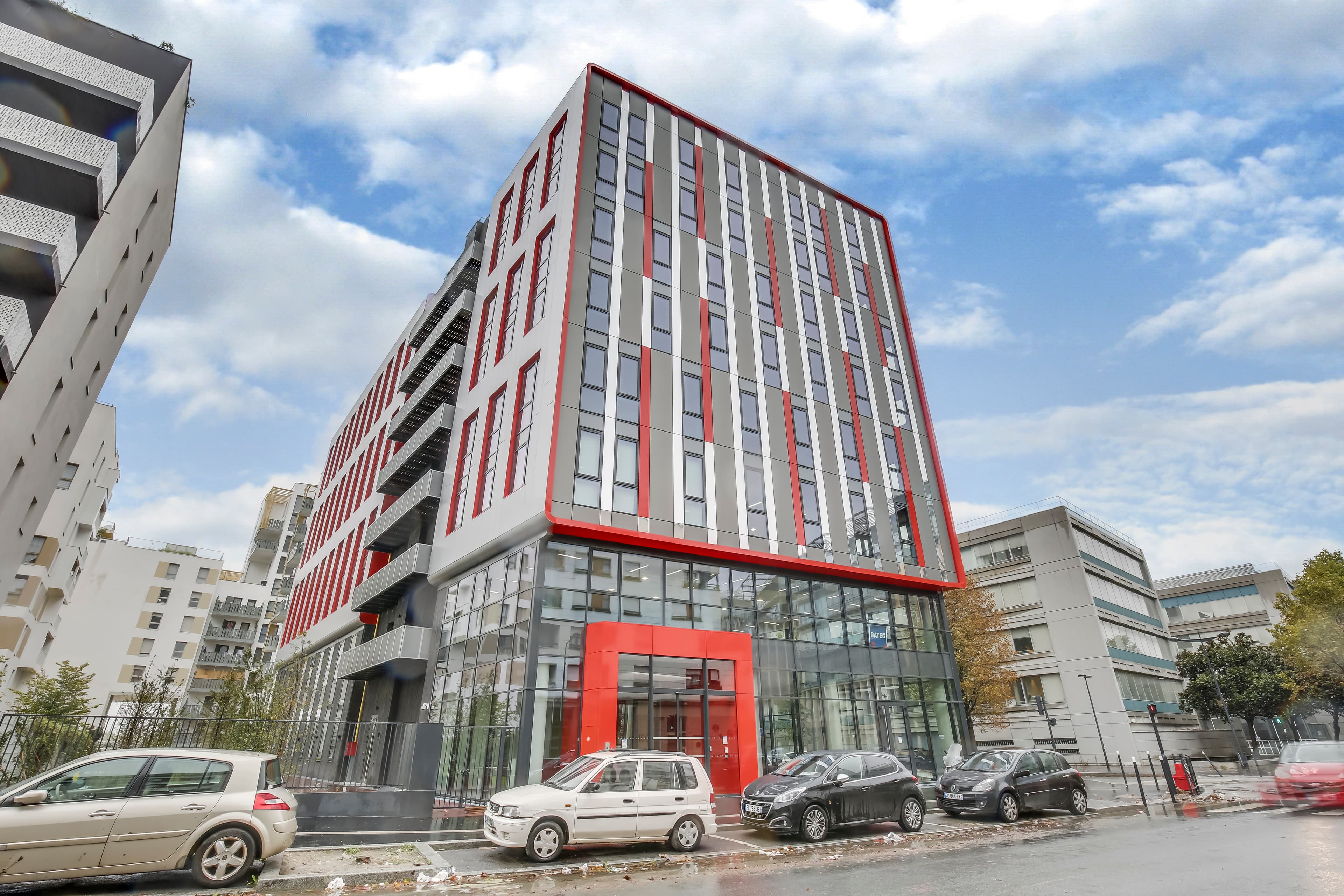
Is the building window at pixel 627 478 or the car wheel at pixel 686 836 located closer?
the car wheel at pixel 686 836

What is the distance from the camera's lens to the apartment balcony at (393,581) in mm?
26047

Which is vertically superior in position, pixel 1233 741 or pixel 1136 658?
pixel 1136 658

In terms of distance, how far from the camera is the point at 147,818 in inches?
318

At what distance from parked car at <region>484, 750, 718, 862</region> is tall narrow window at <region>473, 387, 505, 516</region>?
12159 mm

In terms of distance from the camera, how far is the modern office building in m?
19.4

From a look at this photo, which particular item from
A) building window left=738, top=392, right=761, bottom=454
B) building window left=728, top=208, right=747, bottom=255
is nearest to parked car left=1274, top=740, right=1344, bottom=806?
building window left=738, top=392, right=761, bottom=454

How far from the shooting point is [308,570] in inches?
1886

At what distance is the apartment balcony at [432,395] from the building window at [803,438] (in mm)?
14757

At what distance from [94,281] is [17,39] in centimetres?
514

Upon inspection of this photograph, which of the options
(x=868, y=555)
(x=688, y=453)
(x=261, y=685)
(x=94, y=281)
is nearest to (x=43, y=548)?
(x=261, y=685)

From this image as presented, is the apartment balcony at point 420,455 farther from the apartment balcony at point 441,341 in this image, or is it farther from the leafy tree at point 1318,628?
the leafy tree at point 1318,628

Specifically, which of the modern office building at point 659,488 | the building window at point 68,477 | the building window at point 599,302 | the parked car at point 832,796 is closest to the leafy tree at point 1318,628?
the modern office building at point 659,488

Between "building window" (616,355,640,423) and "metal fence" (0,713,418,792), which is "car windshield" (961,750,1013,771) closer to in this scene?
"building window" (616,355,640,423)

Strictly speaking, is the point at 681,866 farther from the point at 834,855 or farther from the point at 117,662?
the point at 117,662
